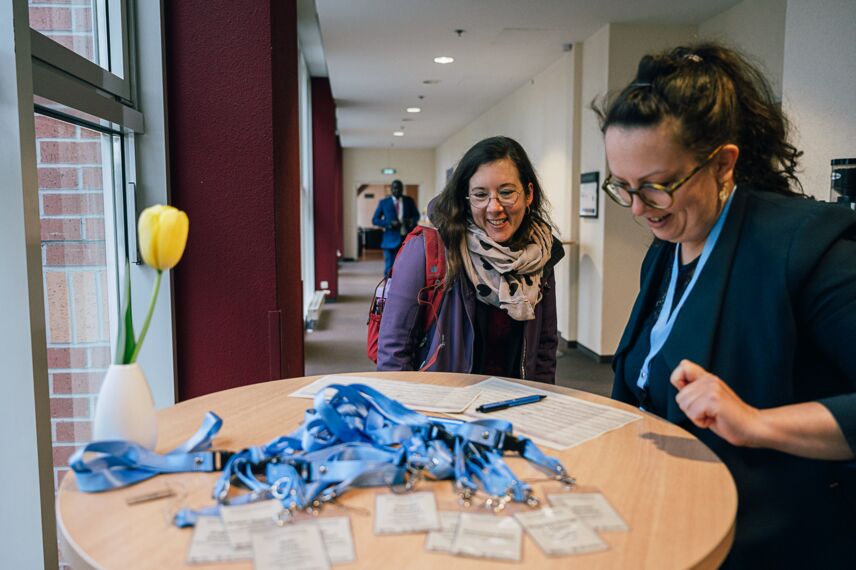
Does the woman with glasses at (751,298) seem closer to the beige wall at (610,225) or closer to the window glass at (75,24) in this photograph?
the window glass at (75,24)

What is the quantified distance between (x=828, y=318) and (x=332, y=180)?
30.0 ft

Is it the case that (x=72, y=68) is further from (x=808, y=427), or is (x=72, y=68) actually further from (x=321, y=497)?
(x=808, y=427)

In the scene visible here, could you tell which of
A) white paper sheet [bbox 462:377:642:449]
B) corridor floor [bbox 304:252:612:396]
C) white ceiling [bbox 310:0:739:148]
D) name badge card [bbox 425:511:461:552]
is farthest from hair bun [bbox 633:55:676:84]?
white ceiling [bbox 310:0:739:148]

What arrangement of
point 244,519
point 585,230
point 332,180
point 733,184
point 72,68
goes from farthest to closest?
1. point 332,180
2. point 585,230
3. point 72,68
4. point 733,184
5. point 244,519

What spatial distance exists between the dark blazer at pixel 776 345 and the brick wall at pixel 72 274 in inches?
57.1

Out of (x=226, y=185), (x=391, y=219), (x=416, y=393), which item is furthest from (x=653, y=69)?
(x=391, y=219)

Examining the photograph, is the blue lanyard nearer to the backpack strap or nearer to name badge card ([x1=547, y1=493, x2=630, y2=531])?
name badge card ([x1=547, y1=493, x2=630, y2=531])

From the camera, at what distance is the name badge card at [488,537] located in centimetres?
82

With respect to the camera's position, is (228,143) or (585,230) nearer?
(228,143)

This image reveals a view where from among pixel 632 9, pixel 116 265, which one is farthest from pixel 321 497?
pixel 632 9

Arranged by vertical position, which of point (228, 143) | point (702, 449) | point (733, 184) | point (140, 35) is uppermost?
point (140, 35)

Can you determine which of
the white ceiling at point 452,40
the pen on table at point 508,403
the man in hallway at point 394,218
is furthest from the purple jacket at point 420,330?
the man in hallway at point 394,218

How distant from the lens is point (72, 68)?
1658mm

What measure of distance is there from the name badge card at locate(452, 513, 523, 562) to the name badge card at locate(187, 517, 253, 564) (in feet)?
0.84
